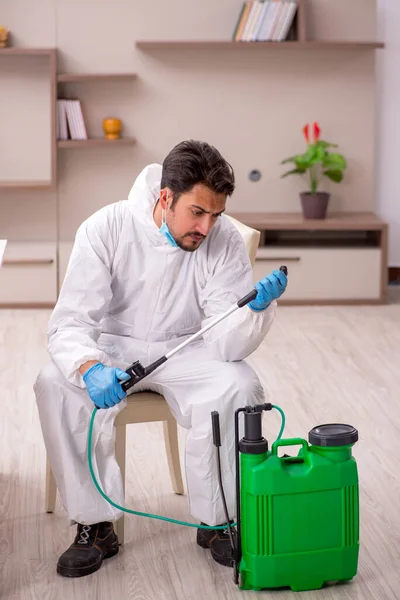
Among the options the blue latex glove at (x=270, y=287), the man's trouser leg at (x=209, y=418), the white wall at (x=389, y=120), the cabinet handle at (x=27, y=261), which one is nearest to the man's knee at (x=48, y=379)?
the man's trouser leg at (x=209, y=418)

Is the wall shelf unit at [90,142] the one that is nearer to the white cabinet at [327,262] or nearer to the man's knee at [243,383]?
the white cabinet at [327,262]

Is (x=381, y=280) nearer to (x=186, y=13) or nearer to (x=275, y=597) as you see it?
(x=186, y=13)

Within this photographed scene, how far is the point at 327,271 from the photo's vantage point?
17.3ft

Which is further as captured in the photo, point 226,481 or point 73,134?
point 73,134

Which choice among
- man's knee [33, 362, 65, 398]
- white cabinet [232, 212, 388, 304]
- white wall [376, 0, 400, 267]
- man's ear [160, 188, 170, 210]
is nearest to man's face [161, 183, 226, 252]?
man's ear [160, 188, 170, 210]

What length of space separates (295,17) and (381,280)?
156 cm

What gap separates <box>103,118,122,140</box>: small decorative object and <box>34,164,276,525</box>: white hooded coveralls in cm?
288

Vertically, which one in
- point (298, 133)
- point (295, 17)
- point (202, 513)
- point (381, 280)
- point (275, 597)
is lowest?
point (275, 597)

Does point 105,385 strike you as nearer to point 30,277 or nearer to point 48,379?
point 48,379

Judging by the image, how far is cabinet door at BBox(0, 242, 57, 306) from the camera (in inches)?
205

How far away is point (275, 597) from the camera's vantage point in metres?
2.14

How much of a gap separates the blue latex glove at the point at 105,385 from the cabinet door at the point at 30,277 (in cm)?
306

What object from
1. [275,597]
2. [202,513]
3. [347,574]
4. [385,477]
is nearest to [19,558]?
[202,513]

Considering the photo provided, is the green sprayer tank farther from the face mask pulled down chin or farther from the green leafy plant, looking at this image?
the green leafy plant
